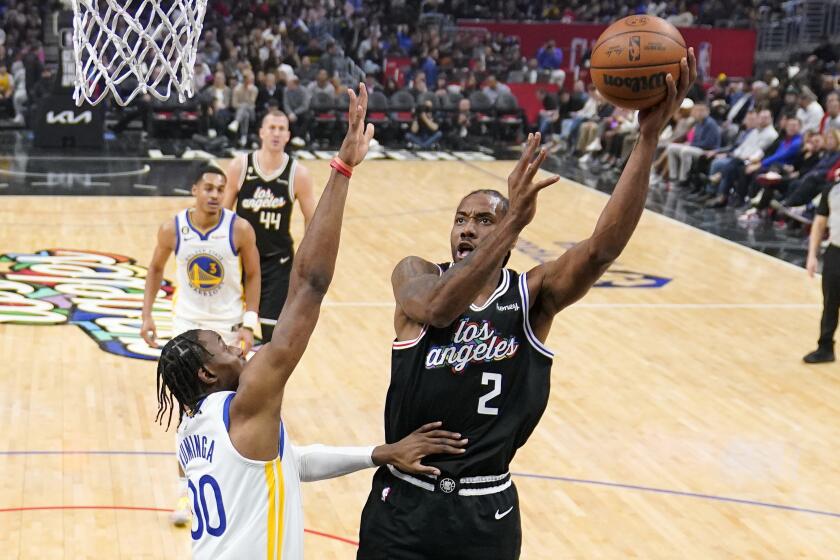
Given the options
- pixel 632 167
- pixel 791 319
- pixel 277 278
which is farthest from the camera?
pixel 791 319

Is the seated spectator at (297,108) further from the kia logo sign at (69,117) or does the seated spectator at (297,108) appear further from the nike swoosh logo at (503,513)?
the nike swoosh logo at (503,513)

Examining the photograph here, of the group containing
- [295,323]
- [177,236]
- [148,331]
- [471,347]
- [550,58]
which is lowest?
[148,331]

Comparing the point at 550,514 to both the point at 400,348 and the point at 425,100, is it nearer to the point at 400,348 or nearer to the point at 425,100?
the point at 400,348

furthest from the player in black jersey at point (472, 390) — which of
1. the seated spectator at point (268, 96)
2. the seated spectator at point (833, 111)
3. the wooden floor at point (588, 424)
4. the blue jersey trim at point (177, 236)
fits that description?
the seated spectator at point (268, 96)

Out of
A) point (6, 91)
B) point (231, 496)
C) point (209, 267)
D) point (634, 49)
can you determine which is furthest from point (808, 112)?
point (231, 496)

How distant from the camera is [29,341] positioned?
922 cm

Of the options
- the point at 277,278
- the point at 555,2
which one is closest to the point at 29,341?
the point at 277,278

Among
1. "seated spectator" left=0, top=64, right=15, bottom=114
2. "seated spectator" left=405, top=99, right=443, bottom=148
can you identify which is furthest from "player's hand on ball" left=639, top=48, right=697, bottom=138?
"seated spectator" left=0, top=64, right=15, bottom=114

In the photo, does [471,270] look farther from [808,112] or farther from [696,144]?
[808,112]

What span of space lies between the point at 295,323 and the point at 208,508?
22.5 inches

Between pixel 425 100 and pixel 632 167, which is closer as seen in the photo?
pixel 632 167

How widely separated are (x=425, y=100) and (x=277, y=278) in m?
15.5

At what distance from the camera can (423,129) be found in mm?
22703

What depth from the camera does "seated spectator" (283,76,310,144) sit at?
2208 cm
